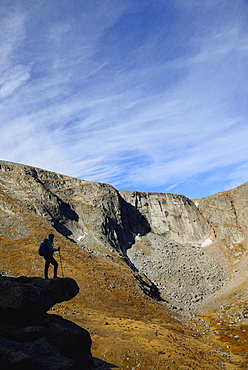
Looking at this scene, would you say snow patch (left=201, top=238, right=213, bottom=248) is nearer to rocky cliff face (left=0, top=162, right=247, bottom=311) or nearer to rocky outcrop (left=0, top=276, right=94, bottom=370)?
rocky cliff face (left=0, top=162, right=247, bottom=311)

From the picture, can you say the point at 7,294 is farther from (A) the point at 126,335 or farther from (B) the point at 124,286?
(B) the point at 124,286

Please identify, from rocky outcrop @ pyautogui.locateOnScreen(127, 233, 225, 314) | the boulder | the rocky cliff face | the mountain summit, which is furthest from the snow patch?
the boulder

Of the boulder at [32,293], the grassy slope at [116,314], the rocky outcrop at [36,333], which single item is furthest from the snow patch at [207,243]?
the rocky outcrop at [36,333]

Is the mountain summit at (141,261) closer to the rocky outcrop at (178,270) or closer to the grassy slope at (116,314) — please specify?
the grassy slope at (116,314)

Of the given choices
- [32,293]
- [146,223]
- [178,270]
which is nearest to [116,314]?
[32,293]

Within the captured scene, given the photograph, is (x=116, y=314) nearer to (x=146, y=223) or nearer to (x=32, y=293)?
(x=32, y=293)

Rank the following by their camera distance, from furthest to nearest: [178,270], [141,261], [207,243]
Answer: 1. [207,243]
2. [141,261]
3. [178,270]

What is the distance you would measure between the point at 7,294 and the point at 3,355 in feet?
8.87

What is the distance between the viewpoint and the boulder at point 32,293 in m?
12.9

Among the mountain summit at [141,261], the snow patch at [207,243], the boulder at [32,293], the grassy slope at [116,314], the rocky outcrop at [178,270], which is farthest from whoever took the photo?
the snow patch at [207,243]

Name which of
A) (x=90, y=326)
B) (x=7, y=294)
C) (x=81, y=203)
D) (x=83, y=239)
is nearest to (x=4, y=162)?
(x=81, y=203)

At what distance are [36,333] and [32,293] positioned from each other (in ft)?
5.78

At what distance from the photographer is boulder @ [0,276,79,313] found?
12859 mm

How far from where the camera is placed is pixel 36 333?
13.0 m
